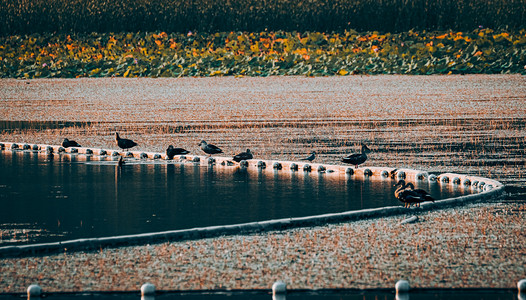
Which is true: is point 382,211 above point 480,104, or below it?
below

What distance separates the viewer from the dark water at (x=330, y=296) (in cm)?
914

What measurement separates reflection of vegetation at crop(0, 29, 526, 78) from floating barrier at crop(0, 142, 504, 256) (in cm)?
2727

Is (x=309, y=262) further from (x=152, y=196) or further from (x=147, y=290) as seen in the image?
(x=152, y=196)

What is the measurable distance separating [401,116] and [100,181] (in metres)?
12.4

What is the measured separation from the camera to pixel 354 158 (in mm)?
17500

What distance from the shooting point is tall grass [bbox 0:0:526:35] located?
61.3 meters

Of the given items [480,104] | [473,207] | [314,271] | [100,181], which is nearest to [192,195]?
[100,181]

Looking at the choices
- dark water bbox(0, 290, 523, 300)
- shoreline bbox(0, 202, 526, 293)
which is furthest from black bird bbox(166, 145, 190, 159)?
dark water bbox(0, 290, 523, 300)

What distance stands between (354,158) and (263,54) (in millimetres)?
35537

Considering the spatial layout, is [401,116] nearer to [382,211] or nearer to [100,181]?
[100,181]

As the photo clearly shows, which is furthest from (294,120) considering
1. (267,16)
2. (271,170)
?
(267,16)

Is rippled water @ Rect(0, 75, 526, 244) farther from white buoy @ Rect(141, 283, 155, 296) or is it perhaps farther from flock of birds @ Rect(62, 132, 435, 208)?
white buoy @ Rect(141, 283, 155, 296)

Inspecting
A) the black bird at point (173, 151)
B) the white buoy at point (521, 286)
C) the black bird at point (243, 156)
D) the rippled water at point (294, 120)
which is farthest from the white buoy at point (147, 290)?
the black bird at point (173, 151)

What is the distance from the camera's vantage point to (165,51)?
2163 inches
